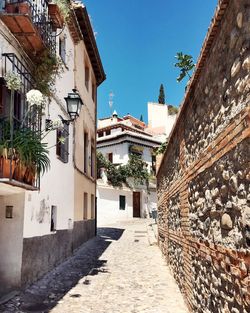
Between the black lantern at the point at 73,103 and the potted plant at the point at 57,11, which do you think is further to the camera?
the black lantern at the point at 73,103

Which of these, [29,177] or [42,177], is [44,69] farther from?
[29,177]

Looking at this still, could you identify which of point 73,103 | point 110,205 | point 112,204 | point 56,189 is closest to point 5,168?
point 73,103

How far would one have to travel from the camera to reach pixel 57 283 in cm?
831

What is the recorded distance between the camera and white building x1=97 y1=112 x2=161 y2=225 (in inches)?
1231

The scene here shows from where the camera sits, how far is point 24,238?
761 cm

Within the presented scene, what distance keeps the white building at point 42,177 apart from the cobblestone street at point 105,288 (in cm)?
52

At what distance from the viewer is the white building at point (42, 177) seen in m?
7.04

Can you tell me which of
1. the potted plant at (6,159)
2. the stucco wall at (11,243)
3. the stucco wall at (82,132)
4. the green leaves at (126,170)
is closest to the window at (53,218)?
the stucco wall at (11,243)

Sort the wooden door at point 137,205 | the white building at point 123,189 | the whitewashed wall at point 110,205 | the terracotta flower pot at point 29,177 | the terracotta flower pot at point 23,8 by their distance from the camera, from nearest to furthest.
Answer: the terracotta flower pot at point 29,177
the terracotta flower pot at point 23,8
the whitewashed wall at point 110,205
the white building at point 123,189
the wooden door at point 137,205

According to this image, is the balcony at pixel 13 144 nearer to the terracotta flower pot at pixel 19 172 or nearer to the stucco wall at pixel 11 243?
the terracotta flower pot at pixel 19 172

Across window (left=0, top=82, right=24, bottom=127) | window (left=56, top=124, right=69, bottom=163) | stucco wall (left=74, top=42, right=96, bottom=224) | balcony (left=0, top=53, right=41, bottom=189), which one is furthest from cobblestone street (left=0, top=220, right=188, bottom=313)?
window (left=0, top=82, right=24, bottom=127)

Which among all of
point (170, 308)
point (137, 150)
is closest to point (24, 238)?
point (170, 308)

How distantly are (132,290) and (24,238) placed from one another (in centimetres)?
244

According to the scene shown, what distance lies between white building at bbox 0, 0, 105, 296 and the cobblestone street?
0.52 m
